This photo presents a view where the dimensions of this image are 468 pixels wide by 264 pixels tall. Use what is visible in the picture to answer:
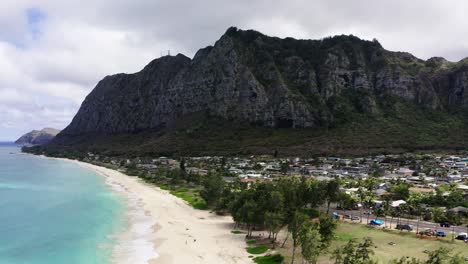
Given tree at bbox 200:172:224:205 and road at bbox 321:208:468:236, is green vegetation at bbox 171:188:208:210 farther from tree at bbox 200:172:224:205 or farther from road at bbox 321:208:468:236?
road at bbox 321:208:468:236

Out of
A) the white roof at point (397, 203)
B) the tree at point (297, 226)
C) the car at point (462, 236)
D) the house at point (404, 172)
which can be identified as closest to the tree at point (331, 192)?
the white roof at point (397, 203)

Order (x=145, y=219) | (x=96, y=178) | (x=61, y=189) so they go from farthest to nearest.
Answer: (x=96, y=178)
(x=61, y=189)
(x=145, y=219)

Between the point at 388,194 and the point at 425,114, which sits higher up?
the point at 425,114

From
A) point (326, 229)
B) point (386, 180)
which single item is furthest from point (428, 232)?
point (386, 180)

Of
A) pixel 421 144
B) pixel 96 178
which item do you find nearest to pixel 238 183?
pixel 96 178

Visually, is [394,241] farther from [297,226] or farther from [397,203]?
[397,203]

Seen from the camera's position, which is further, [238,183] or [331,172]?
[331,172]

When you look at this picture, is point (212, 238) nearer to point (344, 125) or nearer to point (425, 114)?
point (344, 125)

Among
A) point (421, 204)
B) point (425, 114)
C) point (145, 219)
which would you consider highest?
point (425, 114)
